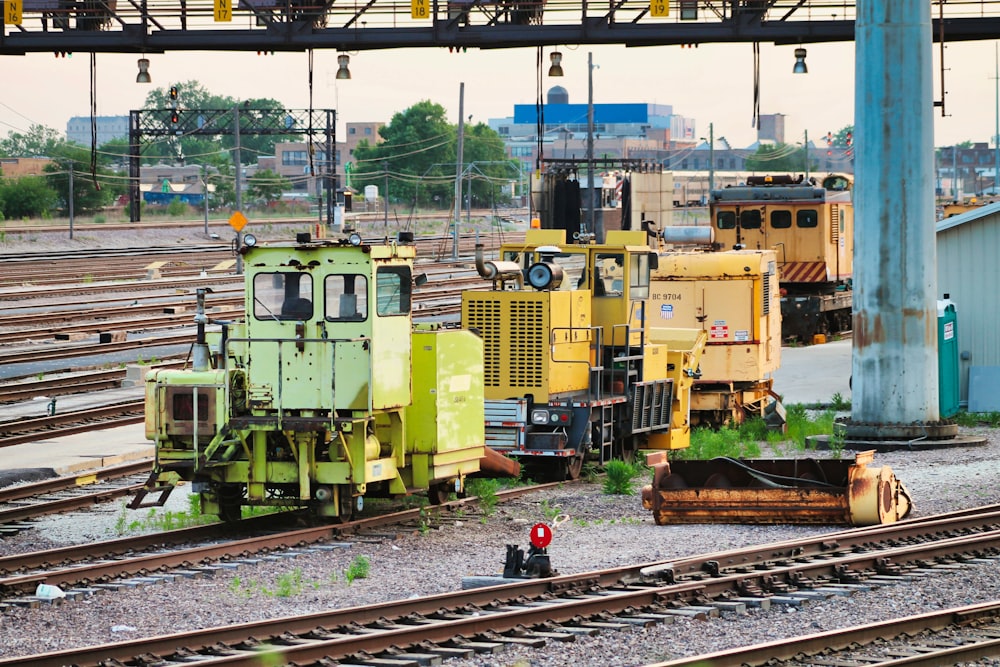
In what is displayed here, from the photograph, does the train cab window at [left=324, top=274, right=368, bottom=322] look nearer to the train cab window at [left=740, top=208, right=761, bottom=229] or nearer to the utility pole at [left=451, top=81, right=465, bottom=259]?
the train cab window at [left=740, top=208, right=761, bottom=229]

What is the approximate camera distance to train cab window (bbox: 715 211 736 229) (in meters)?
39.0

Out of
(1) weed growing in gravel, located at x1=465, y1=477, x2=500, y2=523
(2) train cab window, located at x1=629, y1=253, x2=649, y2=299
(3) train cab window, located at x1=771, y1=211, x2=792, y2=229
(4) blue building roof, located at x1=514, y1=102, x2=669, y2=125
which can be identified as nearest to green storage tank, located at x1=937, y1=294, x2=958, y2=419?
(2) train cab window, located at x1=629, y1=253, x2=649, y2=299

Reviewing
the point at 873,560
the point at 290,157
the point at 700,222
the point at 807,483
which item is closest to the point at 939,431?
the point at 807,483

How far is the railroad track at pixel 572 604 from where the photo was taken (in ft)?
30.7

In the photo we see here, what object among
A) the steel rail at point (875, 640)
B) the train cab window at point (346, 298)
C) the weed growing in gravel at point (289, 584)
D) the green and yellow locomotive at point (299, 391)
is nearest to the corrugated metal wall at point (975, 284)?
the green and yellow locomotive at point (299, 391)

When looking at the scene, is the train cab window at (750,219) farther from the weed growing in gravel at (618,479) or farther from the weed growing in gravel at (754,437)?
the weed growing in gravel at (618,479)

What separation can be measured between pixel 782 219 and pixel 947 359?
15547 millimetres

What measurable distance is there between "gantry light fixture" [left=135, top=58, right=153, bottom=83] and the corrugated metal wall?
13419 mm

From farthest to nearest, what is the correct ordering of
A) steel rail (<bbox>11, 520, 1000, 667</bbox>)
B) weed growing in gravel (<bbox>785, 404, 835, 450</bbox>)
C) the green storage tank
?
1. the green storage tank
2. weed growing in gravel (<bbox>785, 404, 835, 450</bbox>)
3. steel rail (<bbox>11, 520, 1000, 667</bbox>)

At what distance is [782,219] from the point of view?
38500 millimetres

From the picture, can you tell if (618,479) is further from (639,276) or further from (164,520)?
(164,520)

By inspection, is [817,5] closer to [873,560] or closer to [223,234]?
[873,560]

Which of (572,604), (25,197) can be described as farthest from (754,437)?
(25,197)

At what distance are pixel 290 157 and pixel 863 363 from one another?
437 feet
